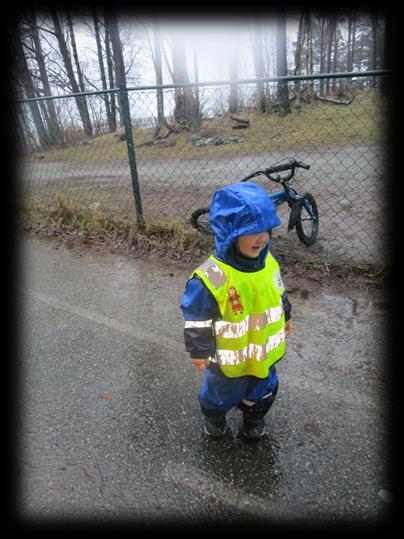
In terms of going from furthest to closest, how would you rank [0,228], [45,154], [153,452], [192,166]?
[192,166]
[45,154]
[0,228]
[153,452]

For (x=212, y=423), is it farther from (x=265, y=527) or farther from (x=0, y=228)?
(x=0, y=228)

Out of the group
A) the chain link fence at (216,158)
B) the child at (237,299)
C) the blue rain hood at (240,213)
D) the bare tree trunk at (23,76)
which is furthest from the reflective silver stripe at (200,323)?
the bare tree trunk at (23,76)

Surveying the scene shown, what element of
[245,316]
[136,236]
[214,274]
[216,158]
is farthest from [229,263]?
[216,158]

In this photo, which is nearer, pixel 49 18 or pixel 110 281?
pixel 110 281

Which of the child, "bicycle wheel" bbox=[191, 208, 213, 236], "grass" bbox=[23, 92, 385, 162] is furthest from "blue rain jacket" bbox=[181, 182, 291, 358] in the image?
"grass" bbox=[23, 92, 385, 162]

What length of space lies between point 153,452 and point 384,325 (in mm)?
1926

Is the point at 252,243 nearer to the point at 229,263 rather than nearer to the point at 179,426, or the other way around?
the point at 229,263

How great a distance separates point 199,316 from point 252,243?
39cm

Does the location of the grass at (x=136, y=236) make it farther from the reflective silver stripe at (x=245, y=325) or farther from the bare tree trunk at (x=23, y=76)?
the bare tree trunk at (x=23, y=76)

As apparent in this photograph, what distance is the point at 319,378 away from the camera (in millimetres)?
2422

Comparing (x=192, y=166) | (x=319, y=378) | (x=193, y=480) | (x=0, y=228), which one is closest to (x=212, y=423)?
(x=193, y=480)

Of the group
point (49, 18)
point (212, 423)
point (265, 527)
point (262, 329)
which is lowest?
point (265, 527)

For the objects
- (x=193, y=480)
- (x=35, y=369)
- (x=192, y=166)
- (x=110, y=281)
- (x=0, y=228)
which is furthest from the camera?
(x=192, y=166)

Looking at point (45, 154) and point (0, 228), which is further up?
point (45, 154)
